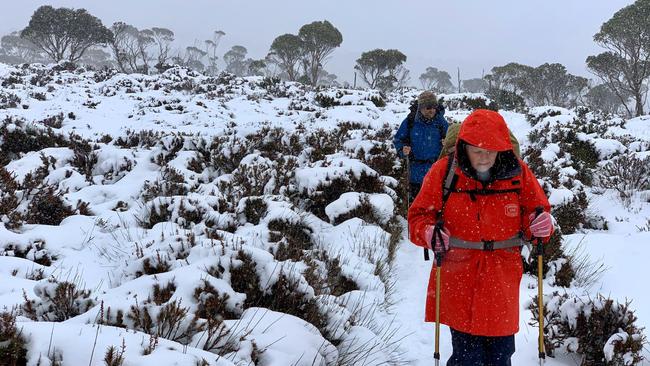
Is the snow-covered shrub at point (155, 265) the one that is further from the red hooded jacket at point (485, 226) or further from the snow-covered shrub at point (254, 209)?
the red hooded jacket at point (485, 226)

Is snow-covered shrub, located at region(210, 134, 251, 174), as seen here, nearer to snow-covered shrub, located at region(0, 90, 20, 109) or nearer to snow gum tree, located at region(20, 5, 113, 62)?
snow-covered shrub, located at region(0, 90, 20, 109)

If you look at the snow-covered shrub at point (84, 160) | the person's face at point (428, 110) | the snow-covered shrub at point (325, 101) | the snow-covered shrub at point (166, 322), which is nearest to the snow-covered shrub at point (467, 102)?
the snow-covered shrub at point (325, 101)

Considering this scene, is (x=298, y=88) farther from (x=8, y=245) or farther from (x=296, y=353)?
(x=296, y=353)

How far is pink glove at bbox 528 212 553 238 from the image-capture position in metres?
1.88

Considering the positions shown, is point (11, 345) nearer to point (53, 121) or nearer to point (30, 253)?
point (30, 253)

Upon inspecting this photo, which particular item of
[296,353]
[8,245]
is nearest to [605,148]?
[296,353]

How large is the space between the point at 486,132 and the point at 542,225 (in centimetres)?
54

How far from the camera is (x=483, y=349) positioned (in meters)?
2.11

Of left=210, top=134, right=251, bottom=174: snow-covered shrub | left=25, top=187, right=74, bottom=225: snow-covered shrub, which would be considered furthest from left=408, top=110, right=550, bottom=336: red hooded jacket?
left=210, top=134, right=251, bottom=174: snow-covered shrub

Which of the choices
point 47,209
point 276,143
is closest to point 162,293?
point 47,209

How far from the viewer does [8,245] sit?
3918 mm

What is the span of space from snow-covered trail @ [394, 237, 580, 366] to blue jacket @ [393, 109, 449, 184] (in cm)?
119

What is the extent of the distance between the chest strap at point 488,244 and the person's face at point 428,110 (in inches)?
107

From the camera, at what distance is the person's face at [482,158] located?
1.95 metres
